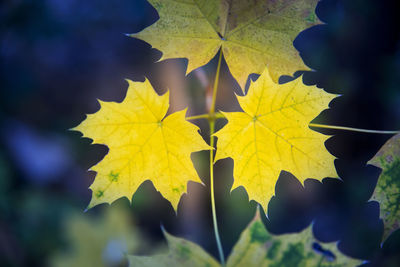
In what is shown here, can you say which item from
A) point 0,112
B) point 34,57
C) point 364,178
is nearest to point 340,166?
point 364,178

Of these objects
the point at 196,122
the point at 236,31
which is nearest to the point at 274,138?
the point at 236,31

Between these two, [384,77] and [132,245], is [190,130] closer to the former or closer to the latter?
[132,245]

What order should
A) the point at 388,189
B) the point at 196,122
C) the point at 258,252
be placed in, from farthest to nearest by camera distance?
the point at 196,122
the point at 258,252
the point at 388,189

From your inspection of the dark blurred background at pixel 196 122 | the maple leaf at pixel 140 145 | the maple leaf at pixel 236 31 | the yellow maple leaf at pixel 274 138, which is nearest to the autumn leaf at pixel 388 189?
the yellow maple leaf at pixel 274 138

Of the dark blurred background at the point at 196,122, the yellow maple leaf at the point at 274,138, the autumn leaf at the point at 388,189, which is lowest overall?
the dark blurred background at the point at 196,122

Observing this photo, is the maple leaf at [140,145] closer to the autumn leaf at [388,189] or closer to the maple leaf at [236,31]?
the maple leaf at [236,31]

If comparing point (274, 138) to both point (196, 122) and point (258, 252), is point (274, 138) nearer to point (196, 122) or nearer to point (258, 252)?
point (258, 252)

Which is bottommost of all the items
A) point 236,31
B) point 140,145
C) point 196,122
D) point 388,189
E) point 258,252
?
point 196,122
